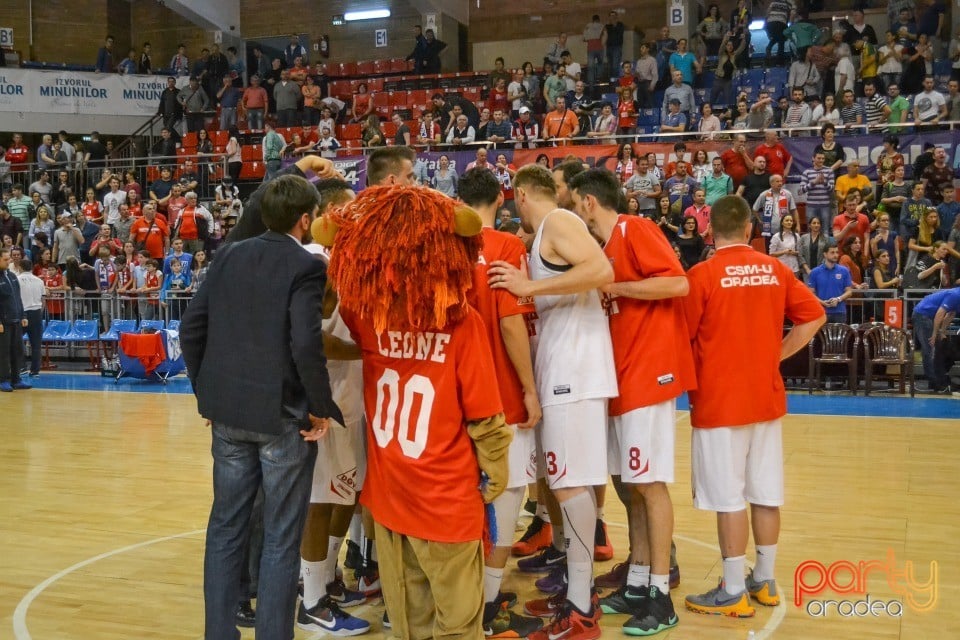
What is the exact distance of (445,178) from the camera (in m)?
16.5

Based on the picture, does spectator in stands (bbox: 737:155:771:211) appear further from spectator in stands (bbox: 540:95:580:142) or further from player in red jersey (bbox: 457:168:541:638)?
player in red jersey (bbox: 457:168:541:638)

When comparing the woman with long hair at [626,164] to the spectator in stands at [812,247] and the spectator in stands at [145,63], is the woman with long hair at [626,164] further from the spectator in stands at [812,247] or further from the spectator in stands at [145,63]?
the spectator in stands at [145,63]

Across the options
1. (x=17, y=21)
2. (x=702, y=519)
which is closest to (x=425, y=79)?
(x=17, y=21)

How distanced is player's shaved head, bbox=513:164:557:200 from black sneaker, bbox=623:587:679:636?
1.86m

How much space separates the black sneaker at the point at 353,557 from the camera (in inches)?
201

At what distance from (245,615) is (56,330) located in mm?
13203

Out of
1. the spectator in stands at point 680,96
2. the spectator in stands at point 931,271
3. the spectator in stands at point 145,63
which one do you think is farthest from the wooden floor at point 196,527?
the spectator in stands at point 145,63

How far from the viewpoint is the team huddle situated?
3465 millimetres

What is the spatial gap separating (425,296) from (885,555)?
346 cm

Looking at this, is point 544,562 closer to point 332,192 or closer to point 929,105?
point 332,192

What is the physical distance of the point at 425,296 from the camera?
10.6ft

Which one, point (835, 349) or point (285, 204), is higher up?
point (285, 204)

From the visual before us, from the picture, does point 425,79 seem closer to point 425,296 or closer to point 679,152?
point 679,152

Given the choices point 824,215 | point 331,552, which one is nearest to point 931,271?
point 824,215
